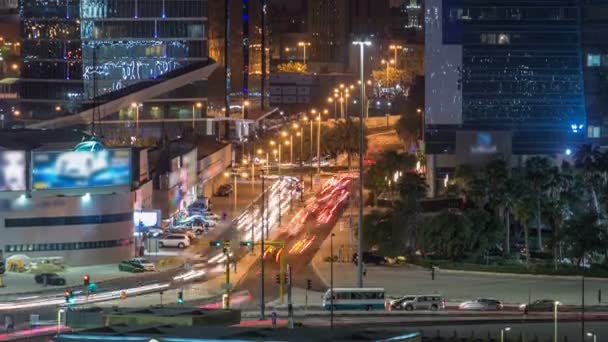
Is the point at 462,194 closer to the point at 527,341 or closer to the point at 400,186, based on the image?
the point at 400,186

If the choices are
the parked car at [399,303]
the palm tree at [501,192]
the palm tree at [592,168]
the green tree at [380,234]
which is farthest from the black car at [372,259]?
the parked car at [399,303]

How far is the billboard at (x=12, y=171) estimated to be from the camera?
267ft

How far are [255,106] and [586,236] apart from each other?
72.6 meters

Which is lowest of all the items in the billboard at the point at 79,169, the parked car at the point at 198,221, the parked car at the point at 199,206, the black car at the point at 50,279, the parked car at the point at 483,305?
the parked car at the point at 483,305

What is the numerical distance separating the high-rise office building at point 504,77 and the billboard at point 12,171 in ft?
107

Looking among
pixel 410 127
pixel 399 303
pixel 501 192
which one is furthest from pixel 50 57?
pixel 399 303

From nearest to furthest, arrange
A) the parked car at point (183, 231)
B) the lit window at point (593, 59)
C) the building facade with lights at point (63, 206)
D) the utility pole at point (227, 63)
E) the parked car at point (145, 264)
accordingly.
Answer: the parked car at point (145, 264) → the building facade with lights at point (63, 206) → the parked car at point (183, 231) → the lit window at point (593, 59) → the utility pole at point (227, 63)

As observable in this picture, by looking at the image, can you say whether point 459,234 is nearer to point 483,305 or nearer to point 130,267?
point 483,305

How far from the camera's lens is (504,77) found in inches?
4294

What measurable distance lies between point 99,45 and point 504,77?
3470 cm

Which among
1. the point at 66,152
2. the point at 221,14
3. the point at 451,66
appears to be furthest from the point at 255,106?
the point at 66,152

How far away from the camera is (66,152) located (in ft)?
273

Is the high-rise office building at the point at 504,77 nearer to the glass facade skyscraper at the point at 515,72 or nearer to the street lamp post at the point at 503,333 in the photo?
the glass facade skyscraper at the point at 515,72

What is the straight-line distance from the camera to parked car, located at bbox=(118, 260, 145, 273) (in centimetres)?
8044
